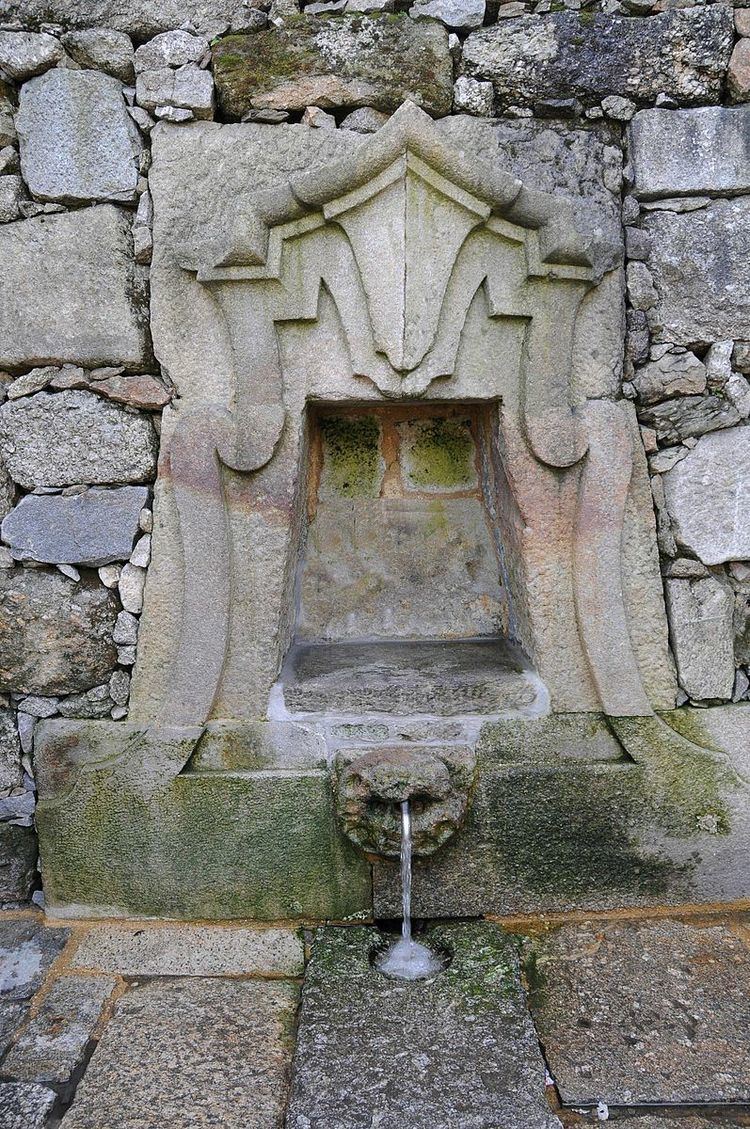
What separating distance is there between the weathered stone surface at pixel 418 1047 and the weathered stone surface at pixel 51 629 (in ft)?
3.43

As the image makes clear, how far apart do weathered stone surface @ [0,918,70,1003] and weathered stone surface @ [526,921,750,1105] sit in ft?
4.25

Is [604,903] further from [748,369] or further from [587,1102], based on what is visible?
[748,369]

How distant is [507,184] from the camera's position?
Result: 2.09 meters

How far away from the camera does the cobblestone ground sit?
1.62 meters

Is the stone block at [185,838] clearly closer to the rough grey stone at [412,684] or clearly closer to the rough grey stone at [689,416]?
the rough grey stone at [412,684]

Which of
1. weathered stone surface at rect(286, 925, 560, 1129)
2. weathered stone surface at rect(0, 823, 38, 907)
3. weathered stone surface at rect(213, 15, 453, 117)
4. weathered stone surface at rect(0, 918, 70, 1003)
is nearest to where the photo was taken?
weathered stone surface at rect(286, 925, 560, 1129)

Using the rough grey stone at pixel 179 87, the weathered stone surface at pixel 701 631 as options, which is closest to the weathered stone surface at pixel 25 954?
the weathered stone surface at pixel 701 631

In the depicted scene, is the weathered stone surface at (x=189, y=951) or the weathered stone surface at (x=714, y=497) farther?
the weathered stone surface at (x=714, y=497)

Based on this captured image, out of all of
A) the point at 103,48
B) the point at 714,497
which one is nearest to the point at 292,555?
the point at 714,497

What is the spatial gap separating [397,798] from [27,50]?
2.29 meters

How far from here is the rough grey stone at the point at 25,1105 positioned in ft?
5.25

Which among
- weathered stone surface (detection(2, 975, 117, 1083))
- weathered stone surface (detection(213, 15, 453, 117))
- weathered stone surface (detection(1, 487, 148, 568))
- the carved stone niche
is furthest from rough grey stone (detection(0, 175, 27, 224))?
weathered stone surface (detection(2, 975, 117, 1083))

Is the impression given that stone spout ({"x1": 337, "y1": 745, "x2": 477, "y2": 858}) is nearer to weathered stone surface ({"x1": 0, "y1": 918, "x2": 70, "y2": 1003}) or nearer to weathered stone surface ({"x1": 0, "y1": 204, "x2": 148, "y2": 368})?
weathered stone surface ({"x1": 0, "y1": 918, "x2": 70, "y2": 1003})

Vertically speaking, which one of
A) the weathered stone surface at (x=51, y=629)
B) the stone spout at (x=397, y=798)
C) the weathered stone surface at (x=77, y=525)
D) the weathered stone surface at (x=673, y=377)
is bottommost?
the stone spout at (x=397, y=798)
